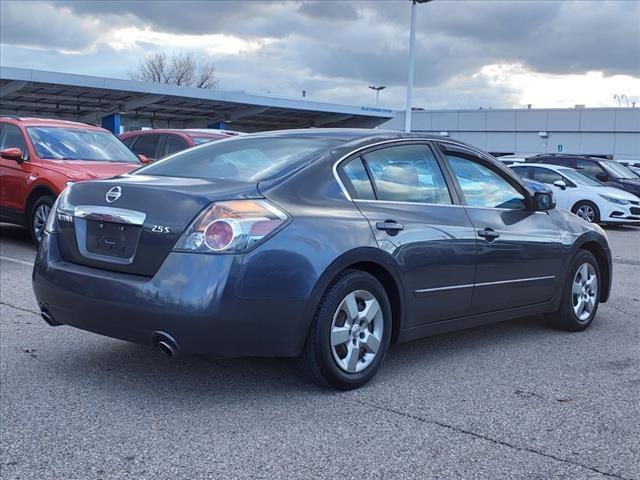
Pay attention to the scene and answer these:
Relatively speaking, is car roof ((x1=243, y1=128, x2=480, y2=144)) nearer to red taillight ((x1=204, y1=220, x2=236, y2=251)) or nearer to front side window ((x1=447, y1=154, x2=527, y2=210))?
front side window ((x1=447, y1=154, x2=527, y2=210))

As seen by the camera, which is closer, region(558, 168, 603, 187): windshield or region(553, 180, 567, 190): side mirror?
region(553, 180, 567, 190): side mirror

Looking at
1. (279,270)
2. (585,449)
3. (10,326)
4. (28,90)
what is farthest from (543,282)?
(28,90)

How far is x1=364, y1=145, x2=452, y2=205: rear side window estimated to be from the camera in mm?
4699

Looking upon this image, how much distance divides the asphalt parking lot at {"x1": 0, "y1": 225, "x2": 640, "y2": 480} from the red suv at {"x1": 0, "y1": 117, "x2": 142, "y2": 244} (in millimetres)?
4017

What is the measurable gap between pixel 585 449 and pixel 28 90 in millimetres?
27268

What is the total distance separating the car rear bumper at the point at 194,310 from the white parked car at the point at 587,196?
44.2ft

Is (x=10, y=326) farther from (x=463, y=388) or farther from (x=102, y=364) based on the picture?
(x=463, y=388)

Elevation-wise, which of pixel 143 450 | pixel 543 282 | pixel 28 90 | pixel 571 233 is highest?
pixel 28 90

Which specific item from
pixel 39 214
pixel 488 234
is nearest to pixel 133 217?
pixel 488 234

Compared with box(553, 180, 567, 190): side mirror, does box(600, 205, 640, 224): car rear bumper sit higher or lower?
lower

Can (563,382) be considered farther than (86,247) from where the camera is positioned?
Yes

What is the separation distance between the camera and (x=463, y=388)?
4.48 metres

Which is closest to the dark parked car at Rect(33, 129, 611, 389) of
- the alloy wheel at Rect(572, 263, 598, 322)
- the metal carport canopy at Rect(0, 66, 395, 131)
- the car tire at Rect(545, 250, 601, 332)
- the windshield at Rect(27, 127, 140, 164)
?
the car tire at Rect(545, 250, 601, 332)

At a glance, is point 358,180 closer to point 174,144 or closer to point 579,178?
point 174,144
